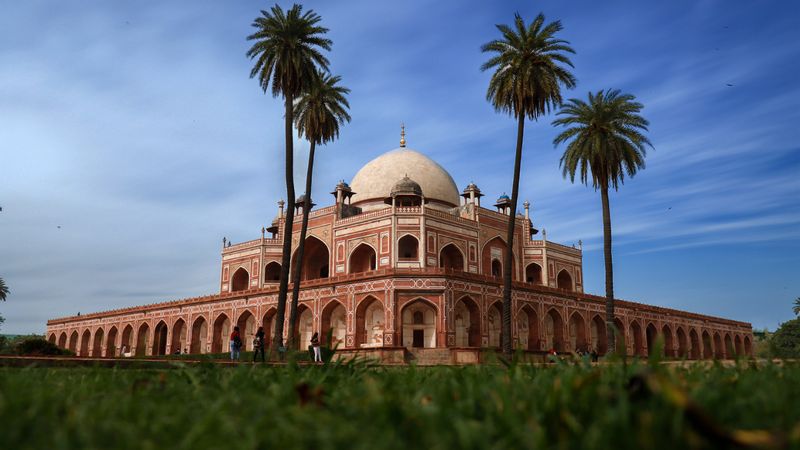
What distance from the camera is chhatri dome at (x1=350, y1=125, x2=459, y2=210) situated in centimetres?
4791

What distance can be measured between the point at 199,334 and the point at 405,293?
64.0 ft

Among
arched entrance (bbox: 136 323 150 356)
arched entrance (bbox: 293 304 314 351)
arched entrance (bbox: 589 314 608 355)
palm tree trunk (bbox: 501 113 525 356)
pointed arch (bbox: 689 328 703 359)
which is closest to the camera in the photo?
palm tree trunk (bbox: 501 113 525 356)

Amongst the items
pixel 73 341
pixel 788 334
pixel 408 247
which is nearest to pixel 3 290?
pixel 73 341

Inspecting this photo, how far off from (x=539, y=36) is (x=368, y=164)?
26.3 m

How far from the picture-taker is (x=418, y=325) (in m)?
36.0

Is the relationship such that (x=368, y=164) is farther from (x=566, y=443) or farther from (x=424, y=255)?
(x=566, y=443)

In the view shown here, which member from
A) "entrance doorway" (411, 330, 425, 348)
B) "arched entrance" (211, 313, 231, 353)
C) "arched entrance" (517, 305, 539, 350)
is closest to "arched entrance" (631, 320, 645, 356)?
"arched entrance" (517, 305, 539, 350)

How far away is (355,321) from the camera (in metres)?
35.8

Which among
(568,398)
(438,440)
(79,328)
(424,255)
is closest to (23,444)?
(438,440)

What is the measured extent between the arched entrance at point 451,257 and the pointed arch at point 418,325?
6394 mm

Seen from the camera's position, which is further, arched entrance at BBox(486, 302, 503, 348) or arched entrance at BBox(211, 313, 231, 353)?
arched entrance at BBox(211, 313, 231, 353)

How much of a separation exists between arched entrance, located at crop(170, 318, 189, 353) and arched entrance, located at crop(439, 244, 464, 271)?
2054 cm

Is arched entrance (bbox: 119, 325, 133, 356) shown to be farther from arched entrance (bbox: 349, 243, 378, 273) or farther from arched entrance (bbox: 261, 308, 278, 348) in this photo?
arched entrance (bbox: 349, 243, 378, 273)

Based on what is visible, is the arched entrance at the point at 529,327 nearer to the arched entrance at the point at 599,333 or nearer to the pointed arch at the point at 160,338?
the arched entrance at the point at 599,333
